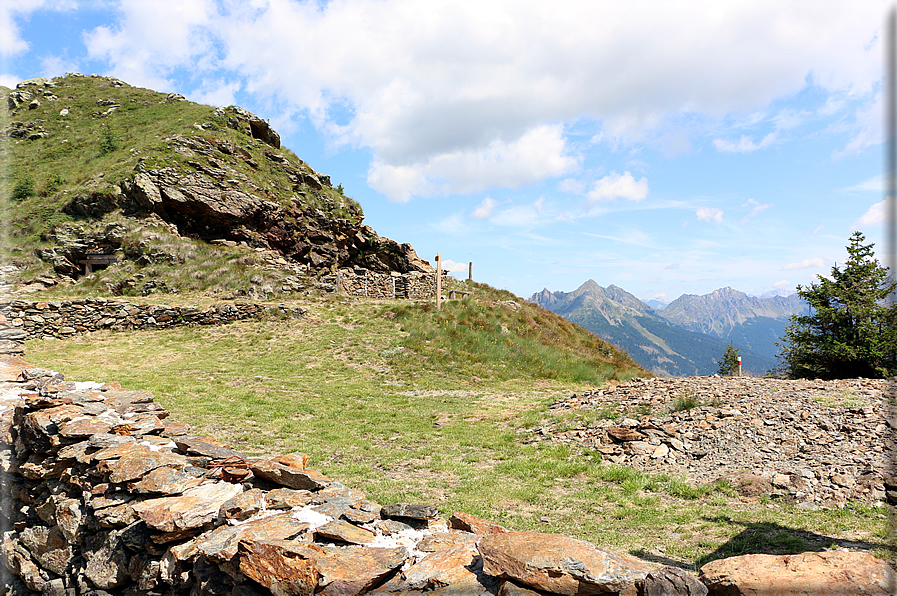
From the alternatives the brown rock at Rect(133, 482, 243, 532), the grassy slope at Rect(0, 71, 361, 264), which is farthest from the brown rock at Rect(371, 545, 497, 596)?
the grassy slope at Rect(0, 71, 361, 264)

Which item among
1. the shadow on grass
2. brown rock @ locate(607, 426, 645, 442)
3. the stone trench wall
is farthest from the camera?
the stone trench wall

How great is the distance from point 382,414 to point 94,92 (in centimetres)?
6863

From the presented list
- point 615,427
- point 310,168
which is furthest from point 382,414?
point 310,168

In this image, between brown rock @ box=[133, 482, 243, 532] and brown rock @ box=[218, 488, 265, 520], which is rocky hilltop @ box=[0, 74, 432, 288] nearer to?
brown rock @ box=[133, 482, 243, 532]

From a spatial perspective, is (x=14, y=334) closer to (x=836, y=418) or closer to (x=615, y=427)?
(x=615, y=427)

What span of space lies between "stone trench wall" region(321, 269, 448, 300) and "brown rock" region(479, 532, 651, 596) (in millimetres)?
32387

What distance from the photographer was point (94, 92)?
5512 centimetres

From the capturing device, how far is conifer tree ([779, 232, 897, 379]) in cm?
2022

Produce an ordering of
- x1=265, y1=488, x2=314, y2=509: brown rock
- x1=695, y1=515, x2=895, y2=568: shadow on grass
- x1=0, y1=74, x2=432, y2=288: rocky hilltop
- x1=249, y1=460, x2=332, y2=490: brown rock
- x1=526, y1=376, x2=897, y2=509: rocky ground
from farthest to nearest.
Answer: x1=0, y1=74, x2=432, y2=288: rocky hilltop, x1=526, y1=376, x2=897, y2=509: rocky ground, x1=695, y1=515, x2=895, y2=568: shadow on grass, x1=249, y1=460, x2=332, y2=490: brown rock, x1=265, y1=488, x2=314, y2=509: brown rock

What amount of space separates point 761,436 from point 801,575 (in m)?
7.10

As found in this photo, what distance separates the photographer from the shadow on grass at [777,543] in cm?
475

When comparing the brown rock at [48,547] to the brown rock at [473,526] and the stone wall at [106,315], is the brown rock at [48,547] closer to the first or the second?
the brown rock at [473,526]

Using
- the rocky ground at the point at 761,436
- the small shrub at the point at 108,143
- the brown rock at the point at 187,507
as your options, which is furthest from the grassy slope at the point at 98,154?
the rocky ground at the point at 761,436

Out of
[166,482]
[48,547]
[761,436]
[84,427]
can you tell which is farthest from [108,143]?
[761,436]
